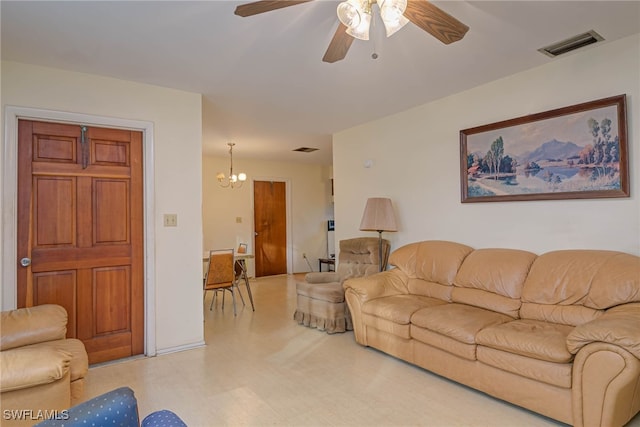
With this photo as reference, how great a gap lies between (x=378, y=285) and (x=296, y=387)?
1.25 metres

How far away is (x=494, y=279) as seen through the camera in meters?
2.86

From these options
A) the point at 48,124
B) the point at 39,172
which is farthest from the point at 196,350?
the point at 48,124

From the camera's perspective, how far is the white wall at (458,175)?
8.27 feet

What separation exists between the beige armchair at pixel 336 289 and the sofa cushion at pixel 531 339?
162 cm

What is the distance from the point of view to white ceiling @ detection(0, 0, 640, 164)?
6.91 feet

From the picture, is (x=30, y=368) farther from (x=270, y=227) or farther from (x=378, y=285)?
(x=270, y=227)

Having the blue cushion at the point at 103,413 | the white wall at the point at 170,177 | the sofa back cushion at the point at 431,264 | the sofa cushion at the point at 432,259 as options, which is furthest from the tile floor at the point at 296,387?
the blue cushion at the point at 103,413

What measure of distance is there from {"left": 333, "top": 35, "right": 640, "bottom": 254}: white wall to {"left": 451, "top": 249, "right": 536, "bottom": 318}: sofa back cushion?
0.23 meters

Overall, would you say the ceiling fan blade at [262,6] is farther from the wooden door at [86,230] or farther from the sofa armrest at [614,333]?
the sofa armrest at [614,333]

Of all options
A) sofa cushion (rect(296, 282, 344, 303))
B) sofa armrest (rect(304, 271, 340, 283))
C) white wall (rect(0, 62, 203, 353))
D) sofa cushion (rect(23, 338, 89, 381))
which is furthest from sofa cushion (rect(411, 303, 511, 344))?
sofa cushion (rect(23, 338, 89, 381))

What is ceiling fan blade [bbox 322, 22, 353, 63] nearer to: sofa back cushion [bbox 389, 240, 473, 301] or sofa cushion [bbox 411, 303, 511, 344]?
sofa cushion [bbox 411, 303, 511, 344]

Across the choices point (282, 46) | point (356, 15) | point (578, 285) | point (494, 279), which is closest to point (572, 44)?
point (578, 285)

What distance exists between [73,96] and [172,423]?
2866 millimetres

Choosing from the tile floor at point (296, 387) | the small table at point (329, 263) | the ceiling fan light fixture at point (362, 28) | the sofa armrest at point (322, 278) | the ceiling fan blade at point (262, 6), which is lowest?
the tile floor at point (296, 387)
